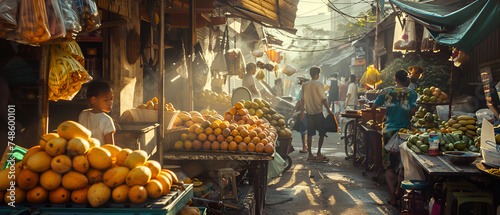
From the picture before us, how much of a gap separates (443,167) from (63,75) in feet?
12.4

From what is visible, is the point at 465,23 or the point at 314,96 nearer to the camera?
the point at 465,23

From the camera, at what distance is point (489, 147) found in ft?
12.8

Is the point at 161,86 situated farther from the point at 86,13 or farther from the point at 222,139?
the point at 86,13

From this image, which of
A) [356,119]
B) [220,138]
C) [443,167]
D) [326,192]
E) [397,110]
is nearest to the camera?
[443,167]

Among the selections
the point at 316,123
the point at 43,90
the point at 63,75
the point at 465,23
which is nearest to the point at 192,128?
the point at 63,75

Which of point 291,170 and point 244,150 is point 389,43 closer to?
point 291,170

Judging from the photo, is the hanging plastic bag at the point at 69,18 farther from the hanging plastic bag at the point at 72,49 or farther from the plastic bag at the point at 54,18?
the hanging plastic bag at the point at 72,49

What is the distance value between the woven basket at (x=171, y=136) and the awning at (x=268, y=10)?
411cm

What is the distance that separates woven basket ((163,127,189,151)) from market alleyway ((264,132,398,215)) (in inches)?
72.4

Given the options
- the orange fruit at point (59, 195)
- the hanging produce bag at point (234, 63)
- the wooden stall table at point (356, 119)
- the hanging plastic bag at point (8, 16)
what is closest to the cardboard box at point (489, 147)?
the orange fruit at point (59, 195)

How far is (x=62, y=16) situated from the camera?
8.13 ft

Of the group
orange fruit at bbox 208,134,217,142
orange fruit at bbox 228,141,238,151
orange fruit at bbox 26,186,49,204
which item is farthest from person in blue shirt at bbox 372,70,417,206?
orange fruit at bbox 26,186,49,204

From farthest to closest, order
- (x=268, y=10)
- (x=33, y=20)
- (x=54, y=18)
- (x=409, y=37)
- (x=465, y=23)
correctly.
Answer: (x=268, y=10)
(x=409, y=37)
(x=465, y=23)
(x=54, y=18)
(x=33, y=20)

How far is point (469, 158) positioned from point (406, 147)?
45.6 inches
